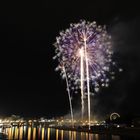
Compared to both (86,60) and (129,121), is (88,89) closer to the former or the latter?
(86,60)

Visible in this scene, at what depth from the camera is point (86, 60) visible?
5159 centimetres

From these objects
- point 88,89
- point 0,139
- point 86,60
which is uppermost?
point 86,60

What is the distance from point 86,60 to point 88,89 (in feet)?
20.1

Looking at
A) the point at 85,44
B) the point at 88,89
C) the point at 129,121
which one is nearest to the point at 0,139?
the point at 88,89

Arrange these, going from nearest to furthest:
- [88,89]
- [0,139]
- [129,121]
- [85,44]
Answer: [85,44]
[88,89]
[0,139]
[129,121]

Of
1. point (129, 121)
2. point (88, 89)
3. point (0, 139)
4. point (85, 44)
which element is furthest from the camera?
point (129, 121)

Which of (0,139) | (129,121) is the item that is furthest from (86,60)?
(129,121)

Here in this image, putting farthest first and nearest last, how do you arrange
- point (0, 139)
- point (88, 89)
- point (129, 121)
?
point (129, 121) → point (0, 139) → point (88, 89)

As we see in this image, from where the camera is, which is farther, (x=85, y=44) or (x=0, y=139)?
(x=0, y=139)

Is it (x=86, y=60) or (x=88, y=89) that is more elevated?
(x=86, y=60)

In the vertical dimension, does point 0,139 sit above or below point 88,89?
below

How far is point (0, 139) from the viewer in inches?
2365

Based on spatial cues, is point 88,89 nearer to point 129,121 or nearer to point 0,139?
point 0,139

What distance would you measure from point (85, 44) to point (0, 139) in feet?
89.2
